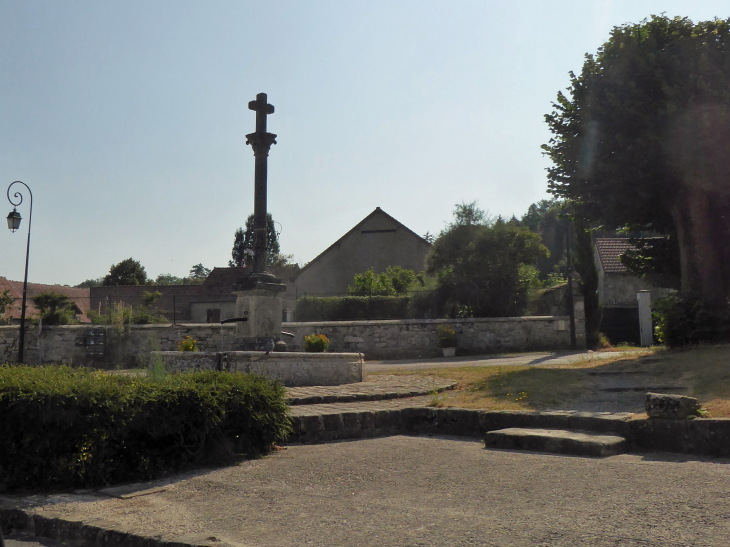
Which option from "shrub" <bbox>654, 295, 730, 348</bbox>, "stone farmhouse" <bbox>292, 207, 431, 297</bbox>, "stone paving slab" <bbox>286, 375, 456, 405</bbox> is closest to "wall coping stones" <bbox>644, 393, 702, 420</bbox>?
"stone paving slab" <bbox>286, 375, 456, 405</bbox>

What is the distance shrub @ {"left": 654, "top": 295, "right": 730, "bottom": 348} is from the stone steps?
7795 millimetres

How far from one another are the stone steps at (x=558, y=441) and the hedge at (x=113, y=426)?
226 cm

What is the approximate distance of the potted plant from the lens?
19688 mm

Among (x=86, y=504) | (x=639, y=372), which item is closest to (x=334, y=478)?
(x=86, y=504)

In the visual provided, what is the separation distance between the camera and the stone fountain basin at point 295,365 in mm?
9523

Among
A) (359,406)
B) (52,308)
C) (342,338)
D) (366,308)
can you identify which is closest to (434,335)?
(342,338)

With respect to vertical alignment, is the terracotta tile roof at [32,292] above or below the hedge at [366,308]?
above

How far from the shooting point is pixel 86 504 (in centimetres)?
429

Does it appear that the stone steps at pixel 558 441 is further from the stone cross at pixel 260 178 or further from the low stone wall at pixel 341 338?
the low stone wall at pixel 341 338

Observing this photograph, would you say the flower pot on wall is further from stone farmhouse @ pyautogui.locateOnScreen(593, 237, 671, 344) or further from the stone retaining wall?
the stone retaining wall

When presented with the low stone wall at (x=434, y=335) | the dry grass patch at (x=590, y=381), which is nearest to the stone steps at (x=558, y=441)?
the dry grass patch at (x=590, y=381)

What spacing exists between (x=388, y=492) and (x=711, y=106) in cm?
1065

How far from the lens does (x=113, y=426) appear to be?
16.0 ft

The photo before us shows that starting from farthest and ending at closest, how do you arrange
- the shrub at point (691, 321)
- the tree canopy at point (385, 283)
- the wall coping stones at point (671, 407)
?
the tree canopy at point (385, 283) < the shrub at point (691, 321) < the wall coping stones at point (671, 407)
